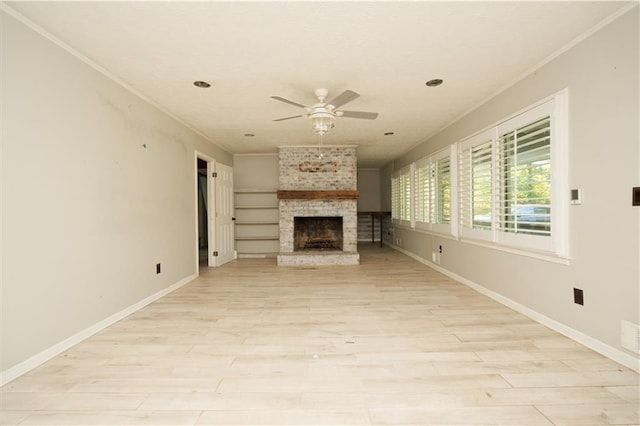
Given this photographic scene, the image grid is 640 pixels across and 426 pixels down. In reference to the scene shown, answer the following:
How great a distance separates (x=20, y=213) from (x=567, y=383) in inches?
144

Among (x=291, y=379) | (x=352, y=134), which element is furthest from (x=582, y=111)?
(x=352, y=134)

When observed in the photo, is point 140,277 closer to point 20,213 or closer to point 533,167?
point 20,213

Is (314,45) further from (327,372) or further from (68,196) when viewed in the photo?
(327,372)

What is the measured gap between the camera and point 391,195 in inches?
327

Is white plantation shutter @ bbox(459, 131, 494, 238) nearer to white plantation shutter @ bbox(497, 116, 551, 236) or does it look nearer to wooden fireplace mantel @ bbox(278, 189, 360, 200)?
white plantation shutter @ bbox(497, 116, 551, 236)

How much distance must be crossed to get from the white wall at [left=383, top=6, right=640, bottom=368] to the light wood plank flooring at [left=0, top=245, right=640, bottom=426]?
310mm

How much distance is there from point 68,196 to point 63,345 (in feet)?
3.80

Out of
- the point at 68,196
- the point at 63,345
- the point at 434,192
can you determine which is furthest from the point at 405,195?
the point at 63,345

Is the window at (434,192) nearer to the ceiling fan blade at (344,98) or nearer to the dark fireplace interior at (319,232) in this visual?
the dark fireplace interior at (319,232)

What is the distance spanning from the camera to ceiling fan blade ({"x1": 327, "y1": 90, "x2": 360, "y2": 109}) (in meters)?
2.78

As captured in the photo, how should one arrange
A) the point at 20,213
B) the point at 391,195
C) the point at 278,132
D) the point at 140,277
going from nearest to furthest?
the point at 20,213, the point at 140,277, the point at 278,132, the point at 391,195

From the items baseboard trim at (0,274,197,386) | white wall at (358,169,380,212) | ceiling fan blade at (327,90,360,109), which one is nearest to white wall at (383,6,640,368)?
ceiling fan blade at (327,90,360,109)

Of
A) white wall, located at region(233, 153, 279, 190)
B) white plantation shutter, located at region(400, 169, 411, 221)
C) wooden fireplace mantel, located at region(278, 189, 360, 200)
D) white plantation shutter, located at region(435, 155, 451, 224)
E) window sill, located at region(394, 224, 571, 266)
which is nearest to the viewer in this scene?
window sill, located at region(394, 224, 571, 266)

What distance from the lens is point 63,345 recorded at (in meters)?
2.39
